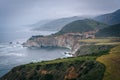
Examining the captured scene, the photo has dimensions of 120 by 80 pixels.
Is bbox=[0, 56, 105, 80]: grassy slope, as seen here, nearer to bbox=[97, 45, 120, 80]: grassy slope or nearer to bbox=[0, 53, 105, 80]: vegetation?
bbox=[0, 53, 105, 80]: vegetation

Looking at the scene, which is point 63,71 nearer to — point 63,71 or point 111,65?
point 63,71

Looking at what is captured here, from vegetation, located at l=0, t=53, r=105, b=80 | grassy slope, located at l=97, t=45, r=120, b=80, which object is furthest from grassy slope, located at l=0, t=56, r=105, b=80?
grassy slope, located at l=97, t=45, r=120, b=80

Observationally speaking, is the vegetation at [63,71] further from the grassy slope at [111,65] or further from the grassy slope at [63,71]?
the grassy slope at [111,65]

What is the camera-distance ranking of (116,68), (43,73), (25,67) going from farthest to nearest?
(25,67) → (43,73) → (116,68)

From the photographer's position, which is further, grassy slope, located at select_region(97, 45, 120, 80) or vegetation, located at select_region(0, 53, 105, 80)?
vegetation, located at select_region(0, 53, 105, 80)

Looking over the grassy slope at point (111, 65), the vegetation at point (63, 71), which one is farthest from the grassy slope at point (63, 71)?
the grassy slope at point (111, 65)

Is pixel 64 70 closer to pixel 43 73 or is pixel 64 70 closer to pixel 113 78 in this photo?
pixel 43 73

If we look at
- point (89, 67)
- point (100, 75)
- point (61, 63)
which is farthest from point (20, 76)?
point (100, 75)

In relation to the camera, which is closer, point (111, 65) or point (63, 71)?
point (111, 65)

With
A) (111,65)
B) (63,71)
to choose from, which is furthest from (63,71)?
(111,65)

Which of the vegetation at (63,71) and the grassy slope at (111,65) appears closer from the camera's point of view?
the grassy slope at (111,65)

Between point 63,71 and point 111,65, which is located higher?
point 111,65
